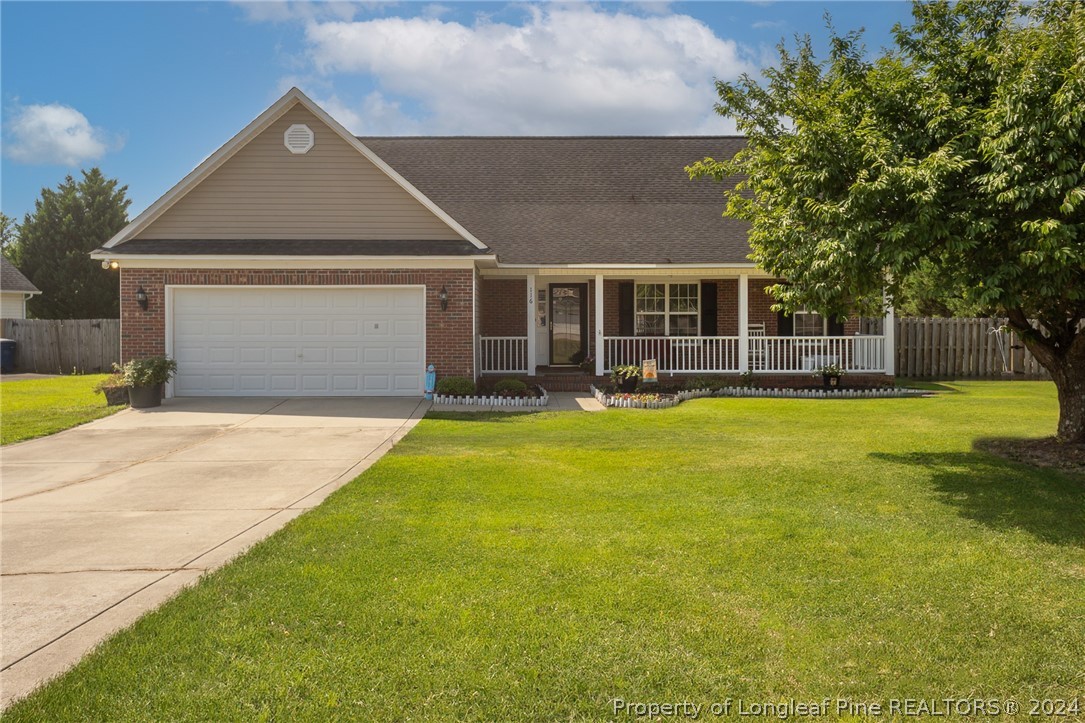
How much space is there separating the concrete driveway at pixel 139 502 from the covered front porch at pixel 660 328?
555 cm

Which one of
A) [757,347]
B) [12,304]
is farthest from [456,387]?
[12,304]

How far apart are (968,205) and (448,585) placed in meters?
5.67

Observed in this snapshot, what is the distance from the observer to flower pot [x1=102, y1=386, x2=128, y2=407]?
14.2 metres

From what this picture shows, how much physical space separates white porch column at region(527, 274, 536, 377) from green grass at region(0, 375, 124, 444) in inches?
344

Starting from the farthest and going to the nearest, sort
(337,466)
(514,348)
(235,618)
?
(514,348), (337,466), (235,618)

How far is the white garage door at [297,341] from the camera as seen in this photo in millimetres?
15109

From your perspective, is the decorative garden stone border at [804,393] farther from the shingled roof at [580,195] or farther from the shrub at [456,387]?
the shingled roof at [580,195]

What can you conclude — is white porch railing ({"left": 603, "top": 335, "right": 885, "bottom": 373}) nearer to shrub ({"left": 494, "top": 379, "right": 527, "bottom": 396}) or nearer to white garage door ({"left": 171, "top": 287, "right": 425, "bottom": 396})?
shrub ({"left": 494, "top": 379, "right": 527, "bottom": 396})

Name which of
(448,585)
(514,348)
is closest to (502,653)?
(448,585)

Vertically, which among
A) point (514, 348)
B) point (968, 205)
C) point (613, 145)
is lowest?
point (514, 348)

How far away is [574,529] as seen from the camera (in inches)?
223

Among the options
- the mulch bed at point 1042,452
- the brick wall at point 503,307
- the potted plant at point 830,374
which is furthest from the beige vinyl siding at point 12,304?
the mulch bed at point 1042,452

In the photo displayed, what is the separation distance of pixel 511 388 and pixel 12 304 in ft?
93.4

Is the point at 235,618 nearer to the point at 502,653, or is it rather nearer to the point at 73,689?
the point at 73,689
